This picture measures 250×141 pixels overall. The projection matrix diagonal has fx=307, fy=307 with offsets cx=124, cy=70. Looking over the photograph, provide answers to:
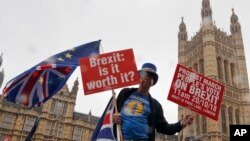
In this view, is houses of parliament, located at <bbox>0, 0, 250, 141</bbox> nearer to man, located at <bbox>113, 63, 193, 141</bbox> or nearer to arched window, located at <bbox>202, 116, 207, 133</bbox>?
arched window, located at <bbox>202, 116, 207, 133</bbox>

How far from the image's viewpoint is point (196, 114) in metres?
49.9

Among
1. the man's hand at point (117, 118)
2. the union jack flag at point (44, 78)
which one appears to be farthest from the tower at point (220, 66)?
the man's hand at point (117, 118)

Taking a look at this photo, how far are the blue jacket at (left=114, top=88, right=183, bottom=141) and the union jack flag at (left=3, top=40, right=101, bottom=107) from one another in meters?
4.03

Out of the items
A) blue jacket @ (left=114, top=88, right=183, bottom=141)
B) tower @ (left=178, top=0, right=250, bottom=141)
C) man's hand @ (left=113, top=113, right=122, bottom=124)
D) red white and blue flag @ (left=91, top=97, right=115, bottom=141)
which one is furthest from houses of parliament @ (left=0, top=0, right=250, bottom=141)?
man's hand @ (left=113, top=113, right=122, bottom=124)

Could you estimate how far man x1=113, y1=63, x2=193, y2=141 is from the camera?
4715mm

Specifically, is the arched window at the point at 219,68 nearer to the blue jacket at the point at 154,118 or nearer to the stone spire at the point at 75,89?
the stone spire at the point at 75,89

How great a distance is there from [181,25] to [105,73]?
59.9 metres

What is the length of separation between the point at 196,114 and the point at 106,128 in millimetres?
46858

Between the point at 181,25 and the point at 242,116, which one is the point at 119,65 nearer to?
the point at 242,116

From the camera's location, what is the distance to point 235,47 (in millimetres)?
57406

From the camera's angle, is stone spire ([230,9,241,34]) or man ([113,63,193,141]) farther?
stone spire ([230,9,241,34])

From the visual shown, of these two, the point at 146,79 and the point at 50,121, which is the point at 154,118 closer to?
the point at 146,79

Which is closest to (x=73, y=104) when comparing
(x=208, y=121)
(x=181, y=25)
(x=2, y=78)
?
(x=2, y=78)

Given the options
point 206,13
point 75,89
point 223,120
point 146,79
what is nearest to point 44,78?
point 146,79
